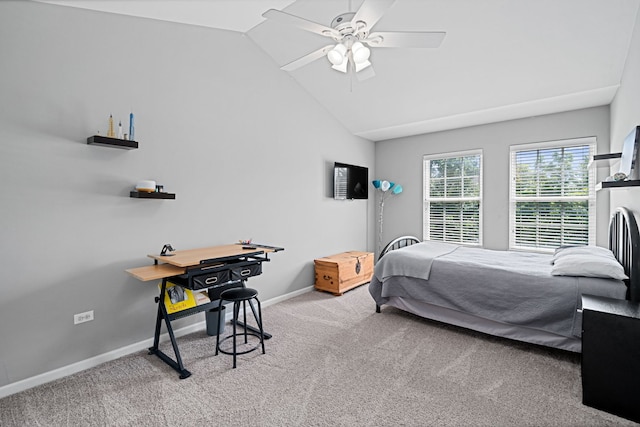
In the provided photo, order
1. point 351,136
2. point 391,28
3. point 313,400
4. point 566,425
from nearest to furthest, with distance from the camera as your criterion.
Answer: point 566,425, point 313,400, point 391,28, point 351,136

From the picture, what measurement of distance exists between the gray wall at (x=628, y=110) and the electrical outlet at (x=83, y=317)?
14.3ft

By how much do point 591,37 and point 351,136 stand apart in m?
3.20

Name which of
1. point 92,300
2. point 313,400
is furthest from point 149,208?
point 313,400

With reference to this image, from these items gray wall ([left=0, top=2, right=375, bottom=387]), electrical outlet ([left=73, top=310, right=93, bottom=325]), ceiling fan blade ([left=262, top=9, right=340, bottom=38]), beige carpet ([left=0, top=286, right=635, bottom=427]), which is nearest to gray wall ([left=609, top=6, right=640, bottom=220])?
beige carpet ([left=0, top=286, right=635, bottom=427])

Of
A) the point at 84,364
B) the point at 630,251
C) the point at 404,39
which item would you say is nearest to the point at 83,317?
the point at 84,364

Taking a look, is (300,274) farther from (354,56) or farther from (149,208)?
(354,56)

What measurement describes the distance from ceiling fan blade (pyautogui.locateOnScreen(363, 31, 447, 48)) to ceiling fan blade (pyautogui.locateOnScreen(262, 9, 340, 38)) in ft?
0.89

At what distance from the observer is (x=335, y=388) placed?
227 centimetres

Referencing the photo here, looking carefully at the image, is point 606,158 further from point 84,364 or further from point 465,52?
point 84,364

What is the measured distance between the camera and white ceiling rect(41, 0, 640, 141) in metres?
2.70

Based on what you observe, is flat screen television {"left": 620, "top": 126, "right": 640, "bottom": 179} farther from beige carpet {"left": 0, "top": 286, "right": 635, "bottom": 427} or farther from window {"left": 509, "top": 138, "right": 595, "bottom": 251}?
window {"left": 509, "top": 138, "right": 595, "bottom": 251}

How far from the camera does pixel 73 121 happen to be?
250cm

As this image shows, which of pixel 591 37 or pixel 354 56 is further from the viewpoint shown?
pixel 591 37

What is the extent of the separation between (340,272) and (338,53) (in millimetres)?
2885
